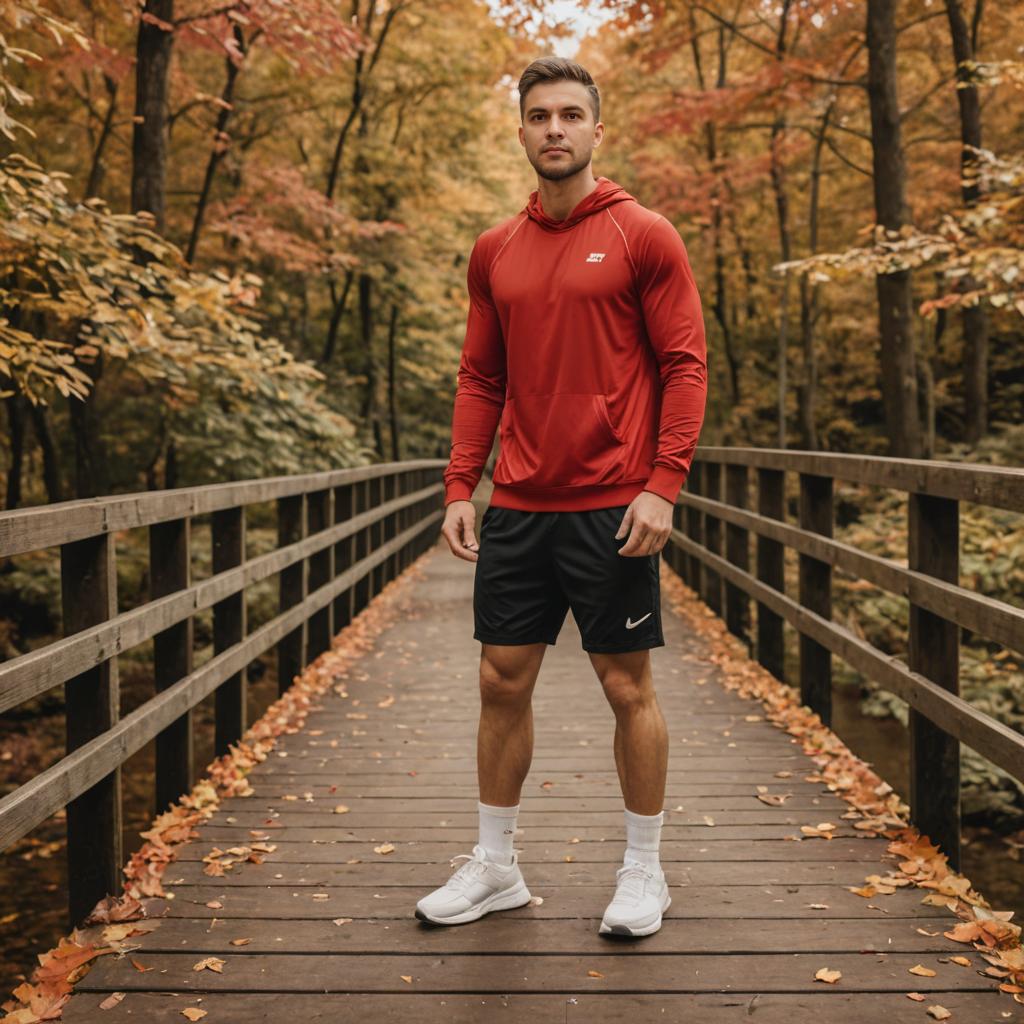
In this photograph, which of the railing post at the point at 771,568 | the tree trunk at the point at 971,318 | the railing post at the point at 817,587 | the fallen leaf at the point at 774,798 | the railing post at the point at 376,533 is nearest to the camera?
the fallen leaf at the point at 774,798

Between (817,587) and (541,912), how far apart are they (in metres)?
2.64

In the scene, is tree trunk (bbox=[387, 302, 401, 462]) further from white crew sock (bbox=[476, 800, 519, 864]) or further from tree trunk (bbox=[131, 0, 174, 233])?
white crew sock (bbox=[476, 800, 519, 864])

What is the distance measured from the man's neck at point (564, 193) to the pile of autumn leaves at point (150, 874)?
2.17 meters

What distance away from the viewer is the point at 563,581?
9.47ft

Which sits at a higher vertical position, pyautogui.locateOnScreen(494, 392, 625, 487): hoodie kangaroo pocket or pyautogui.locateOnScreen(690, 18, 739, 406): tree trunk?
pyautogui.locateOnScreen(690, 18, 739, 406): tree trunk

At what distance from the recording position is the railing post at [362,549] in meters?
8.57

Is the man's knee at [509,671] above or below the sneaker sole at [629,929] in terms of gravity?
above

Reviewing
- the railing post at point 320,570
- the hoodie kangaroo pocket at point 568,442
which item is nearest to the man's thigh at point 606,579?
the hoodie kangaroo pocket at point 568,442

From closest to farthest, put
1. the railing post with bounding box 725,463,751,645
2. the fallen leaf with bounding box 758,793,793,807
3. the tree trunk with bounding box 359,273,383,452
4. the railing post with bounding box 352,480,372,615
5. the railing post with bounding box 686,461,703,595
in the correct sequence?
the fallen leaf with bounding box 758,793,793,807 < the railing post with bounding box 725,463,751,645 < the railing post with bounding box 352,480,372,615 < the railing post with bounding box 686,461,703,595 < the tree trunk with bounding box 359,273,383,452

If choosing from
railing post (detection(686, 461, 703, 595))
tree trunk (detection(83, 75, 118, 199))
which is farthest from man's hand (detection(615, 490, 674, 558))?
tree trunk (detection(83, 75, 118, 199))

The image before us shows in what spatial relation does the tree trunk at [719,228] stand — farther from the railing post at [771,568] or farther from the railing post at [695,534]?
the railing post at [771,568]

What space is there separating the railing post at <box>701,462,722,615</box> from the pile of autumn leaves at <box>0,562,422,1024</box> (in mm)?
3340

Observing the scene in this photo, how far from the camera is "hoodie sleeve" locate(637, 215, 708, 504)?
275 centimetres

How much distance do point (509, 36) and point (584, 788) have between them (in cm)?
1481
